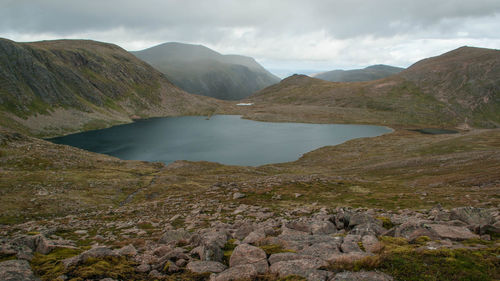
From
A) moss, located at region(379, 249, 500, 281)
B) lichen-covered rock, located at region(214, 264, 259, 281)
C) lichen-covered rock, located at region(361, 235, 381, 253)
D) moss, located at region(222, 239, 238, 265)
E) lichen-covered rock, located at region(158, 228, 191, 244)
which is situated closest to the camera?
moss, located at region(379, 249, 500, 281)

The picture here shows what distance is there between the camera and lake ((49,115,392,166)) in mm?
99938

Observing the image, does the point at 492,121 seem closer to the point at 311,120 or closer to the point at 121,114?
the point at 311,120

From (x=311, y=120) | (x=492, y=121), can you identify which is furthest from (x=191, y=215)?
(x=492, y=121)

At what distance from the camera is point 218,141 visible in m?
128

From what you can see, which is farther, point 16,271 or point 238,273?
point 238,273

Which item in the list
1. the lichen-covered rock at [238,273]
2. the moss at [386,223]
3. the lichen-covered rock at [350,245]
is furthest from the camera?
the moss at [386,223]

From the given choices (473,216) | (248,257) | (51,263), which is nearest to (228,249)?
(248,257)

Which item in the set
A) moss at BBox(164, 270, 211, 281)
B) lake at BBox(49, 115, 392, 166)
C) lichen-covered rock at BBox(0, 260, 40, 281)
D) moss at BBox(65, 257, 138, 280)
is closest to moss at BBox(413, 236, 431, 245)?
moss at BBox(164, 270, 211, 281)

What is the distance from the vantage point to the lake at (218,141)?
9994 centimetres

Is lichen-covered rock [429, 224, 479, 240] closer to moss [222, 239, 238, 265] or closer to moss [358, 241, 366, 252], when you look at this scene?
moss [358, 241, 366, 252]

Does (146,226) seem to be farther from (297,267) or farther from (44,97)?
(44,97)

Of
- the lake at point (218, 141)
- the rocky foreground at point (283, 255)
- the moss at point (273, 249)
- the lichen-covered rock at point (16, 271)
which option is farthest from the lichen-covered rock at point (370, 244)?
the lake at point (218, 141)

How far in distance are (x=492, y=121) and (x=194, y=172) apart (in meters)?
200

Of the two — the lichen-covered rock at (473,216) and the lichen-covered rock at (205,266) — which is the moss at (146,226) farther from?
the lichen-covered rock at (473,216)
